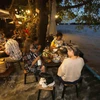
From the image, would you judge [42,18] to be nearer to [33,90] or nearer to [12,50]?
[12,50]

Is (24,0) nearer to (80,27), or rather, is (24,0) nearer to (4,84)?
(80,27)

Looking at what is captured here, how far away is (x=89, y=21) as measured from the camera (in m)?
9.21

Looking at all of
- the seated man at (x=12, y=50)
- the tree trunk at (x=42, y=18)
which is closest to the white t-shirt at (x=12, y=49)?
the seated man at (x=12, y=50)

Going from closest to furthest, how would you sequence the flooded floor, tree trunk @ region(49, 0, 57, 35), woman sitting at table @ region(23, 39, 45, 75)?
1. the flooded floor
2. woman sitting at table @ region(23, 39, 45, 75)
3. tree trunk @ region(49, 0, 57, 35)

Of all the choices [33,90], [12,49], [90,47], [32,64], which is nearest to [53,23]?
[12,49]

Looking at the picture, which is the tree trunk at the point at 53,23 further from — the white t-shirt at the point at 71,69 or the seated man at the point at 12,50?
the white t-shirt at the point at 71,69

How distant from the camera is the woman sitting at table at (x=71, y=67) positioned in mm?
4113

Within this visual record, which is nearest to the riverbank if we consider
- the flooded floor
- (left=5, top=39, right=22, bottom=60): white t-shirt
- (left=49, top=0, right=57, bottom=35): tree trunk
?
(left=49, top=0, right=57, bottom=35): tree trunk

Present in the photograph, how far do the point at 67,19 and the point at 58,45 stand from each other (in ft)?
13.4

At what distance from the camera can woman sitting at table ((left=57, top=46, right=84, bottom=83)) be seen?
4113mm

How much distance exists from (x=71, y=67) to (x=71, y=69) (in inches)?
2.6

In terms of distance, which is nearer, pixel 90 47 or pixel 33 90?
pixel 33 90

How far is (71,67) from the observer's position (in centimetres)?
415

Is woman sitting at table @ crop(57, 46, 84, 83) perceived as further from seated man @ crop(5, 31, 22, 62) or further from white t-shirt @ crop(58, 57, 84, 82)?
seated man @ crop(5, 31, 22, 62)
